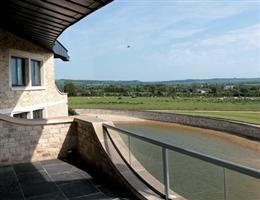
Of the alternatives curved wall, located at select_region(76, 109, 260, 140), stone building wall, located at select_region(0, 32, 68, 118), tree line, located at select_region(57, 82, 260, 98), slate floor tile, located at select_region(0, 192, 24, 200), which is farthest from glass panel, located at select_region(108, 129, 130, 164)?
tree line, located at select_region(57, 82, 260, 98)

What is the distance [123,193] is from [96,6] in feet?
12.4

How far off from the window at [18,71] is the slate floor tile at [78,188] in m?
10.5

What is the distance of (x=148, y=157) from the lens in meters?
6.48

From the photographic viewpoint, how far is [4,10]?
936 cm

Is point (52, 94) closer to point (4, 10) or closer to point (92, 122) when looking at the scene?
point (4, 10)

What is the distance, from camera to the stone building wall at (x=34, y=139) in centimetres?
883

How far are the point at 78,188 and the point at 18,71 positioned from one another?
38.5 ft

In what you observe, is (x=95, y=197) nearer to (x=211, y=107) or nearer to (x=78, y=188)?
(x=78, y=188)

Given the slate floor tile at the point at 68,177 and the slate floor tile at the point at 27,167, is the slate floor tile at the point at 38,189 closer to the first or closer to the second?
the slate floor tile at the point at 68,177

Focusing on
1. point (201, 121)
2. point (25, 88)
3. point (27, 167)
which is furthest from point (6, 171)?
point (201, 121)

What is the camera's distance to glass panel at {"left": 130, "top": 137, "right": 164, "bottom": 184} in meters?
5.87

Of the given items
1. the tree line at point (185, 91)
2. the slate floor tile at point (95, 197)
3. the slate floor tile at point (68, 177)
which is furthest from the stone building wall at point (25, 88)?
the tree line at point (185, 91)

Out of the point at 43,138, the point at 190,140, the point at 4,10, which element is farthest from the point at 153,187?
the point at 190,140

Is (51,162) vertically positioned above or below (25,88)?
below
